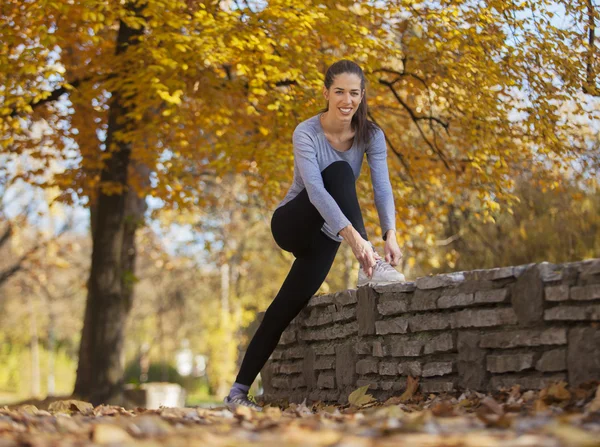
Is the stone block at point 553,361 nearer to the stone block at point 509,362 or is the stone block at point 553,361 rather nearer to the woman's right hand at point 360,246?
the stone block at point 509,362

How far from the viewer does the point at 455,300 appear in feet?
9.95

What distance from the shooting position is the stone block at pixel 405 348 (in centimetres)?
320

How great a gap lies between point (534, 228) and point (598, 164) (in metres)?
2.95

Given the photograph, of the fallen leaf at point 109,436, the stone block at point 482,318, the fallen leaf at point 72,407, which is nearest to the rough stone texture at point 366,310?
the stone block at point 482,318

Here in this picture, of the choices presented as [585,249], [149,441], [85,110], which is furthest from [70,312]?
[149,441]

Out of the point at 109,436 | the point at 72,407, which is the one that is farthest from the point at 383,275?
the point at 109,436

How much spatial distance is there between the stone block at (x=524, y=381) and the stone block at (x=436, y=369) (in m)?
0.21

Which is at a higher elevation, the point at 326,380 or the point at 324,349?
the point at 324,349

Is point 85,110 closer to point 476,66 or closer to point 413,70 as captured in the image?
point 413,70

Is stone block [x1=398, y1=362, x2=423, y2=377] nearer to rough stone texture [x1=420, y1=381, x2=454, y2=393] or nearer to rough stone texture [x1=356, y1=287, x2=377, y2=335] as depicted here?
rough stone texture [x1=420, y1=381, x2=454, y2=393]

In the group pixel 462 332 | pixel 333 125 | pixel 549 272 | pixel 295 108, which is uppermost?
pixel 295 108

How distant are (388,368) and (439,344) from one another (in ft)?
1.14

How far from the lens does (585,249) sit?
9.02 m

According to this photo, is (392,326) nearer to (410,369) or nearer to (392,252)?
(410,369)
